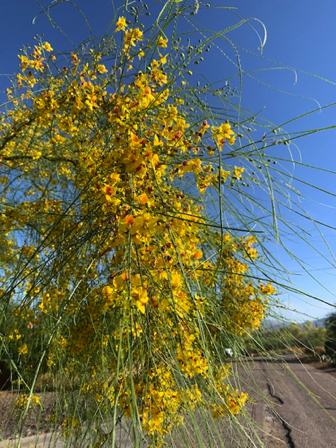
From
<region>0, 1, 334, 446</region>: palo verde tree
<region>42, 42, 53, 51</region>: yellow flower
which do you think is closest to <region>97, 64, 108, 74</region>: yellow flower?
<region>0, 1, 334, 446</region>: palo verde tree

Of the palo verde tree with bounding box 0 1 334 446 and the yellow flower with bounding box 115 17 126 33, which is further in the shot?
the yellow flower with bounding box 115 17 126 33

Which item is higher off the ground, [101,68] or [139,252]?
[101,68]

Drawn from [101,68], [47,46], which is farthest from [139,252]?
[47,46]

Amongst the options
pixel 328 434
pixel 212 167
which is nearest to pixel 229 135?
pixel 212 167

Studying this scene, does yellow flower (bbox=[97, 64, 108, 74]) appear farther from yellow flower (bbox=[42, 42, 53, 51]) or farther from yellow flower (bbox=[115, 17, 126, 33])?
yellow flower (bbox=[42, 42, 53, 51])

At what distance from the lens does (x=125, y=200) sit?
0.73 metres

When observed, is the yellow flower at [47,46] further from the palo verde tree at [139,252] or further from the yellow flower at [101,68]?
the yellow flower at [101,68]

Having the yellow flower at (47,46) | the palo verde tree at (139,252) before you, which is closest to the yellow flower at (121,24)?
the palo verde tree at (139,252)

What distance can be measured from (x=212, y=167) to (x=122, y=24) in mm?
589

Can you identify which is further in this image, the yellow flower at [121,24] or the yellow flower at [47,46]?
the yellow flower at [47,46]

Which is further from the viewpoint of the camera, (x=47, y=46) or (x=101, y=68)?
(x=47, y=46)

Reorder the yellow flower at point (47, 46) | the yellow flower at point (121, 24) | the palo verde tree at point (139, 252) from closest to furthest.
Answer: the palo verde tree at point (139, 252) < the yellow flower at point (121, 24) < the yellow flower at point (47, 46)

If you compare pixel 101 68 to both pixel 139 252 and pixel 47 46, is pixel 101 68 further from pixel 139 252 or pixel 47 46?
pixel 139 252

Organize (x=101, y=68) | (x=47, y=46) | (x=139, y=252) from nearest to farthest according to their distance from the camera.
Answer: (x=139, y=252) < (x=101, y=68) < (x=47, y=46)
